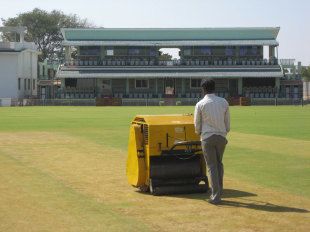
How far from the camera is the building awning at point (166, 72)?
260 ft

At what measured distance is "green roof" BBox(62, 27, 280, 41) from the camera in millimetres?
83250

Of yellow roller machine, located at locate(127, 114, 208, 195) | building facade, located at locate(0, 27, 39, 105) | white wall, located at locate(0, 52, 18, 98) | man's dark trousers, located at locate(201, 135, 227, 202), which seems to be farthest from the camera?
building facade, located at locate(0, 27, 39, 105)

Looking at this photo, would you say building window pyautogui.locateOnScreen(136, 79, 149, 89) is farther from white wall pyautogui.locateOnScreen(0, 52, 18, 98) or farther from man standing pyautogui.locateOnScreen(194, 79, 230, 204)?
man standing pyautogui.locateOnScreen(194, 79, 230, 204)

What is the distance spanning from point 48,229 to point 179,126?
3.57 m

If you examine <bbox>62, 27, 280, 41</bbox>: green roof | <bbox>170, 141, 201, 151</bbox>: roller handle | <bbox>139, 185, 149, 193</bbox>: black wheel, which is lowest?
<bbox>139, 185, 149, 193</bbox>: black wheel

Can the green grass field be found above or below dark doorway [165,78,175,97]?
below

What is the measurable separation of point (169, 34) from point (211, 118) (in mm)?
75159

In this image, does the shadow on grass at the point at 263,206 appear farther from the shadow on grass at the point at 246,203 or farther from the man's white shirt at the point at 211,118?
the man's white shirt at the point at 211,118

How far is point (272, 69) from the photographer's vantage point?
80.8 metres

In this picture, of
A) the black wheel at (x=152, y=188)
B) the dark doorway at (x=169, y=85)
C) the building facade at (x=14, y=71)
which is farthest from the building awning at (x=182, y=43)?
the black wheel at (x=152, y=188)

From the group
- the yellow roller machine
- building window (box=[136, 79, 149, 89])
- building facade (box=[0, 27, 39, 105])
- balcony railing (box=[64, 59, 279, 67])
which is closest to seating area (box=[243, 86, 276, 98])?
balcony railing (box=[64, 59, 279, 67])

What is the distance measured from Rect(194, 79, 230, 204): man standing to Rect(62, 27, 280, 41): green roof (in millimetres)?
74015

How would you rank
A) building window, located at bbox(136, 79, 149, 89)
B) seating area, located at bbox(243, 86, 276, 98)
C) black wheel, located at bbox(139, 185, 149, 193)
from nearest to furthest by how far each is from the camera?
black wheel, located at bbox(139, 185, 149, 193), seating area, located at bbox(243, 86, 276, 98), building window, located at bbox(136, 79, 149, 89)

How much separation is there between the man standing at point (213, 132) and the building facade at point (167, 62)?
69383mm
